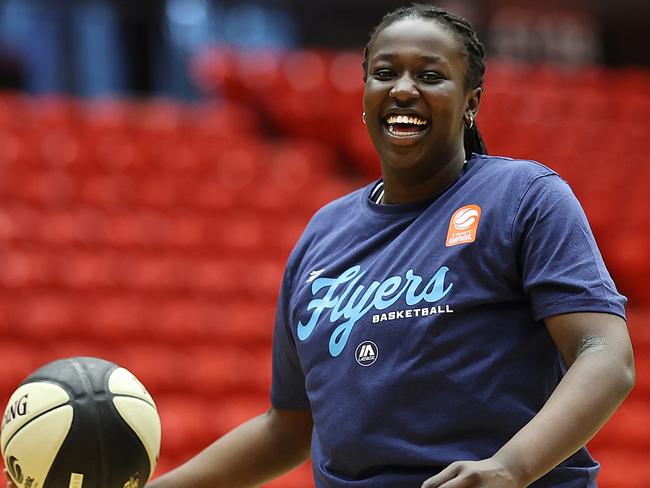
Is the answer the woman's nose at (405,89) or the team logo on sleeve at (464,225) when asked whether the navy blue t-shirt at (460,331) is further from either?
the woman's nose at (405,89)

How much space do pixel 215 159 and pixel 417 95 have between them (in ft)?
20.8

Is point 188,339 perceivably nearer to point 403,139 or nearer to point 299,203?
point 299,203

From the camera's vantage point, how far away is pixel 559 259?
5.05 ft

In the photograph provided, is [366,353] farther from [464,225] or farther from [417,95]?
[417,95]

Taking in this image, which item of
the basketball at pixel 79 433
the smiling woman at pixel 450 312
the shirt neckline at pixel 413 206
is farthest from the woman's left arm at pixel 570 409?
the basketball at pixel 79 433

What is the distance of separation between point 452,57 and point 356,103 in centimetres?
723

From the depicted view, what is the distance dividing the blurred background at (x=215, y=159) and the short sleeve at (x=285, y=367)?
2740 millimetres

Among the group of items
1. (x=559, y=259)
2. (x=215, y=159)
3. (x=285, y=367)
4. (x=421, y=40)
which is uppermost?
(x=421, y=40)

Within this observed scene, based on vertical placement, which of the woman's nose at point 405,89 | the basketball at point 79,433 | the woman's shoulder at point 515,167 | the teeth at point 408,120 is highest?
the woman's nose at point 405,89

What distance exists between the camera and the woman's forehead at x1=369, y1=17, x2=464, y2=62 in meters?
1.71

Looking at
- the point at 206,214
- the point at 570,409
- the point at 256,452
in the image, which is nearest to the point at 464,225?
the point at 570,409

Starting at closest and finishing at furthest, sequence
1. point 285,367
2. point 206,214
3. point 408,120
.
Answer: point 408,120 → point 285,367 → point 206,214

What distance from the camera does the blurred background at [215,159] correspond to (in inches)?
227

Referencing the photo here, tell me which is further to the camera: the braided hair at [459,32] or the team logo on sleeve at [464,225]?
the braided hair at [459,32]
